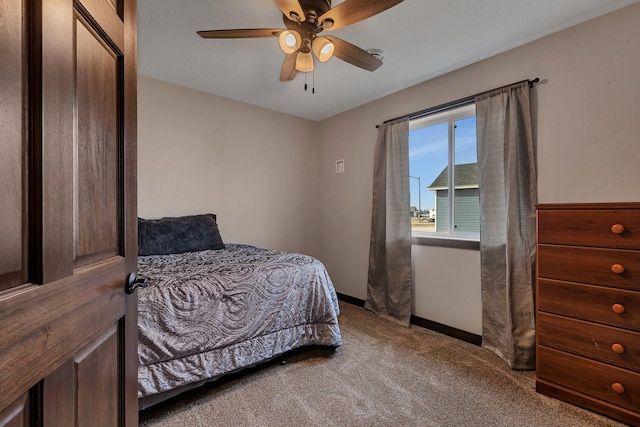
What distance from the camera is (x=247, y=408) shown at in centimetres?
167

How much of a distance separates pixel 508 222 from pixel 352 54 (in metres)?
1.65

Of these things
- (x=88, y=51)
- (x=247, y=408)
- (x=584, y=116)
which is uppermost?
(x=584, y=116)

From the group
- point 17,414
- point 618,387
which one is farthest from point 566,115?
point 17,414

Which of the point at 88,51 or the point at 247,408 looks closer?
the point at 88,51

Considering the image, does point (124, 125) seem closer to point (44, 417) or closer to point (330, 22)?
point (44, 417)

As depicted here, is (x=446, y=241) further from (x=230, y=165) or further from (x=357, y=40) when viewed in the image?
(x=230, y=165)

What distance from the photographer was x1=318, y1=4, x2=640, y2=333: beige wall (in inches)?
70.8

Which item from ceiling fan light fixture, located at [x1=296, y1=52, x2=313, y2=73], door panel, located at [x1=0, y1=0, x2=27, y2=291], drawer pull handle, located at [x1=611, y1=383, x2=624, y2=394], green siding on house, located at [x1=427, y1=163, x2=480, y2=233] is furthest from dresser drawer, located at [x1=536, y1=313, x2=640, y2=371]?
door panel, located at [x1=0, y1=0, x2=27, y2=291]

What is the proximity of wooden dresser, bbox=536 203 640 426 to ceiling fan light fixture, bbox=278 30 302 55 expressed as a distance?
1.79 meters

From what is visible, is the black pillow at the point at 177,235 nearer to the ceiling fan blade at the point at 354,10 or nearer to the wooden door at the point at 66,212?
the wooden door at the point at 66,212

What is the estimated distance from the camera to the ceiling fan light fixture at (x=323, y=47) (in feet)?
5.86

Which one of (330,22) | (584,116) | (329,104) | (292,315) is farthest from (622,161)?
(329,104)

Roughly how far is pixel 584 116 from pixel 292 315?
2388 mm

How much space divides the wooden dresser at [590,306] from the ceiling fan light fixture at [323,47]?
163 cm
